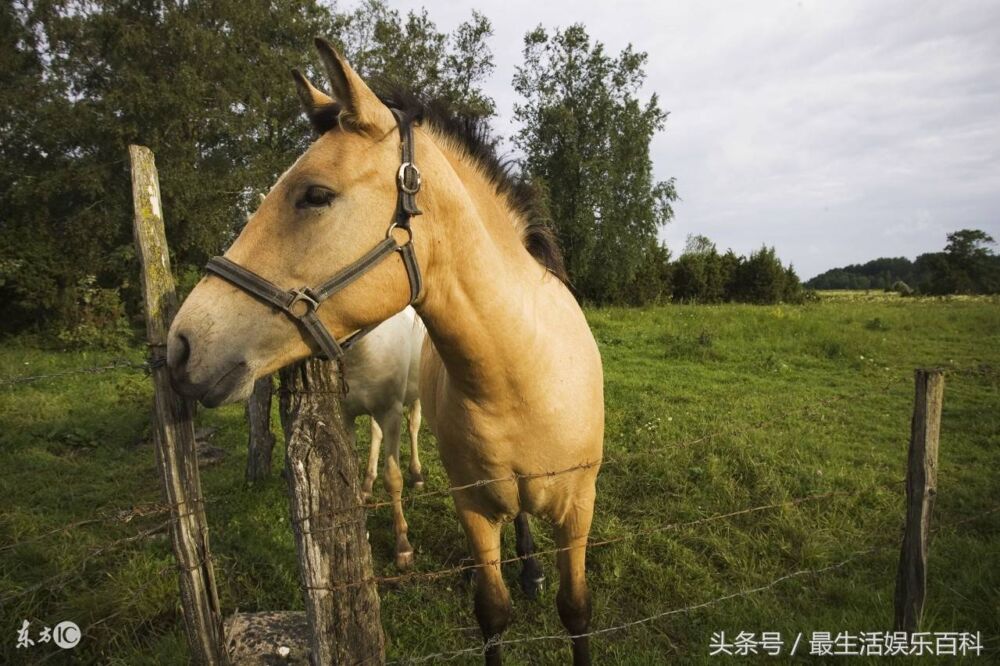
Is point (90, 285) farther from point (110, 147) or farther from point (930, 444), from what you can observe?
point (930, 444)

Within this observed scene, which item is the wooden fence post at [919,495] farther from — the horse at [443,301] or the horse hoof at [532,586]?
the horse hoof at [532,586]

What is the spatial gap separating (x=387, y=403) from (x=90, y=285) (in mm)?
12228

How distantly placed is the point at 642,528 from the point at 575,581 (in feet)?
5.31

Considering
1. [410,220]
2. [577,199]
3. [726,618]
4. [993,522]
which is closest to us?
[410,220]

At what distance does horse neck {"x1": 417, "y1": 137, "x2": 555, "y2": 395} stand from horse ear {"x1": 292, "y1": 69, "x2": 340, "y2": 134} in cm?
42

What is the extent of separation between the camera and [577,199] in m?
21.3

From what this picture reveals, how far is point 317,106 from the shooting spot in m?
1.63

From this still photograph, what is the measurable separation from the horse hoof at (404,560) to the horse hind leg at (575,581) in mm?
1440

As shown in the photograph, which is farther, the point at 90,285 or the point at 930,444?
the point at 90,285

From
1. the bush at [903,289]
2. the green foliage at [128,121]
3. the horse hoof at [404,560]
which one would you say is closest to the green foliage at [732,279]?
the green foliage at [128,121]

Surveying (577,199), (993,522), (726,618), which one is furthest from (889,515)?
(577,199)

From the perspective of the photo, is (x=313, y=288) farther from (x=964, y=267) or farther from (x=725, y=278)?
(x=964, y=267)

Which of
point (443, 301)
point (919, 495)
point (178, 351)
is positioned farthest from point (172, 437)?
point (919, 495)

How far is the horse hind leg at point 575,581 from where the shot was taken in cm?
231
